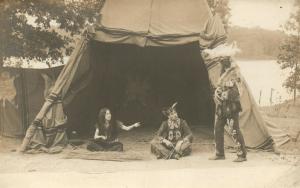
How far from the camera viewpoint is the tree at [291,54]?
27.2ft

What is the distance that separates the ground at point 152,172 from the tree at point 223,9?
1.80 metres

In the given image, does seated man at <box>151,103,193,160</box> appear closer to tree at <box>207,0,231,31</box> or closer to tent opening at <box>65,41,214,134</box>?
tent opening at <box>65,41,214,134</box>

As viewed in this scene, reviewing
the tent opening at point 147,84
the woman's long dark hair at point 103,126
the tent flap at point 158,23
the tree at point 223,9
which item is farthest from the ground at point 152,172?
the tree at point 223,9

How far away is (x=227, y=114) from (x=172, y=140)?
79cm

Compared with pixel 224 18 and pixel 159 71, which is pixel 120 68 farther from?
pixel 224 18

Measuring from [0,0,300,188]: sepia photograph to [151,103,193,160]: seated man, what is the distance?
0.6 inches

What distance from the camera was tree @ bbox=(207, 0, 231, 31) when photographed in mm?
8438

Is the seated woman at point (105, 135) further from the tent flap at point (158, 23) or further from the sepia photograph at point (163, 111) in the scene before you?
the tent flap at point (158, 23)

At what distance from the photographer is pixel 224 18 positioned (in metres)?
8.50

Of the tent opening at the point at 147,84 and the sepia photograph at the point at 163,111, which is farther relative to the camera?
the tent opening at the point at 147,84

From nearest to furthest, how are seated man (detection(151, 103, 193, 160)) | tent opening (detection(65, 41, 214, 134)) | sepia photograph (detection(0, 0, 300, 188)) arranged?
sepia photograph (detection(0, 0, 300, 188)) < seated man (detection(151, 103, 193, 160)) < tent opening (detection(65, 41, 214, 134))

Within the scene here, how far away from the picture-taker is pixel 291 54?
27.4 ft

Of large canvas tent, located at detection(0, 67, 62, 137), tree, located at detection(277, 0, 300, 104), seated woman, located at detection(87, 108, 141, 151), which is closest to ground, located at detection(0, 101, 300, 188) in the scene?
seated woman, located at detection(87, 108, 141, 151)

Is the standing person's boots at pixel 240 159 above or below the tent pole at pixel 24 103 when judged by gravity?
below
